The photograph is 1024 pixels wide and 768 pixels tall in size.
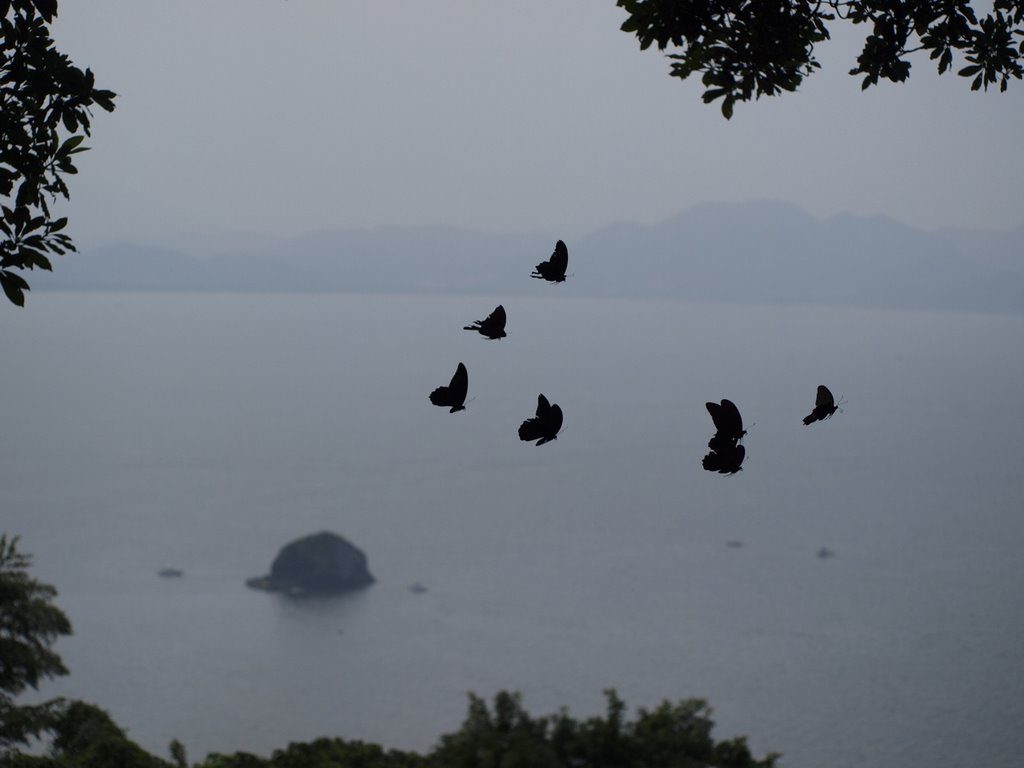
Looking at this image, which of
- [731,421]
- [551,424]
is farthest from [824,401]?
[551,424]

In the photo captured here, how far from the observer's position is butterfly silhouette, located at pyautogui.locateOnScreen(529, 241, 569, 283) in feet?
10.7

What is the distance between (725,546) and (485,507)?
79.3 ft

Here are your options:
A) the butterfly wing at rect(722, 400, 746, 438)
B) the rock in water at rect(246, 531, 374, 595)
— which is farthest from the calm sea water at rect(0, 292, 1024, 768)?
the butterfly wing at rect(722, 400, 746, 438)

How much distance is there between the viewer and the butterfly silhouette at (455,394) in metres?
3.11

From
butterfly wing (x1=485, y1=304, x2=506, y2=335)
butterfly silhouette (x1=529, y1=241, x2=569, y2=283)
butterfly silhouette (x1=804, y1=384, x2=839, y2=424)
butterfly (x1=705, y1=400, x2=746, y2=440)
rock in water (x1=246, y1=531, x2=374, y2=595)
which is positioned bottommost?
butterfly (x1=705, y1=400, x2=746, y2=440)

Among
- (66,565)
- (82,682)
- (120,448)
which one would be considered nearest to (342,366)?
(120,448)

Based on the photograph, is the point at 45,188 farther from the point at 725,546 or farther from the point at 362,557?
the point at 725,546

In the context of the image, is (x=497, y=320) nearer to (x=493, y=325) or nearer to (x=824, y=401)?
(x=493, y=325)

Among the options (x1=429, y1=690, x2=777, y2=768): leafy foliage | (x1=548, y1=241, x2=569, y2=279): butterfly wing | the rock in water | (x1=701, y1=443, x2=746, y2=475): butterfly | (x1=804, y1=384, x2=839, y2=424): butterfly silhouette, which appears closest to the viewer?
(x1=701, y1=443, x2=746, y2=475): butterfly

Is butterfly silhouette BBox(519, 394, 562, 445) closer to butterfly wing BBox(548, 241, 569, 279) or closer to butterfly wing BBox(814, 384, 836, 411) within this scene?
butterfly wing BBox(548, 241, 569, 279)

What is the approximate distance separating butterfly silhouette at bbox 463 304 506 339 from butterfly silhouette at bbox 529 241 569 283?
161 mm

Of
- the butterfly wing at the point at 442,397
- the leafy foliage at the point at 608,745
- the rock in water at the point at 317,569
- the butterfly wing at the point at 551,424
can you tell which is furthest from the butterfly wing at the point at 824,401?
the rock in water at the point at 317,569

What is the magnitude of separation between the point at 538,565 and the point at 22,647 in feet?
253

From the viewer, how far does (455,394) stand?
319 centimetres
